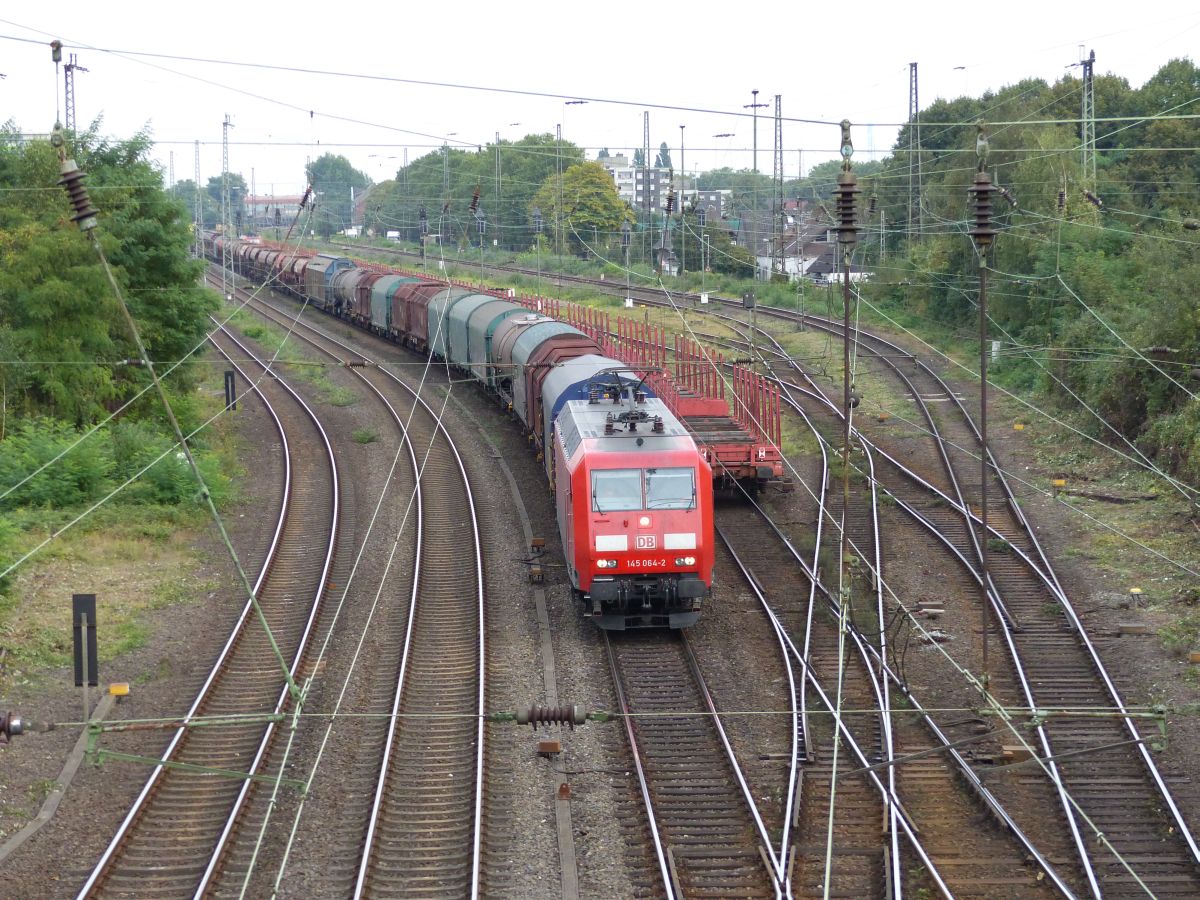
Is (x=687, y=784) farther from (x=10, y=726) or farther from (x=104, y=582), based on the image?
(x=104, y=582)

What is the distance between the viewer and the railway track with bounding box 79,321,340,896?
37.1 ft

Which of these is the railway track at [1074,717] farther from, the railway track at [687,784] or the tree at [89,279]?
the tree at [89,279]

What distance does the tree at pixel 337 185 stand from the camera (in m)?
140

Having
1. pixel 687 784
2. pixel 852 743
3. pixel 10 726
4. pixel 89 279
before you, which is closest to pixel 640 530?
pixel 852 743

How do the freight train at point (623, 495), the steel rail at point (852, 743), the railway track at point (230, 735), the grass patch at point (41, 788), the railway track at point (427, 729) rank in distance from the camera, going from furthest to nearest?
the freight train at point (623, 495), the grass patch at point (41, 788), the railway track at point (427, 729), the railway track at point (230, 735), the steel rail at point (852, 743)

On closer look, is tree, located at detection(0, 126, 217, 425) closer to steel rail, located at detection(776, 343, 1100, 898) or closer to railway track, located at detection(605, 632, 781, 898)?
railway track, located at detection(605, 632, 781, 898)

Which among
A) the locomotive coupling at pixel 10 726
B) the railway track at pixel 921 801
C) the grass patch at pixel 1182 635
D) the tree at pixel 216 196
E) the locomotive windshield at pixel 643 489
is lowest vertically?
the railway track at pixel 921 801

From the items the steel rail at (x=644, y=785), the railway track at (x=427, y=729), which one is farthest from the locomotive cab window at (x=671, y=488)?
the railway track at (x=427, y=729)

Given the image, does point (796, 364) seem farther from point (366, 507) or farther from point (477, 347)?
point (366, 507)

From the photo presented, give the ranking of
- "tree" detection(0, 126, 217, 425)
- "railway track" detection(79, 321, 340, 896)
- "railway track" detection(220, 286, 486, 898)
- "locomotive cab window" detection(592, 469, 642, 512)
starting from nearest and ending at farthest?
"railway track" detection(79, 321, 340, 896)
"railway track" detection(220, 286, 486, 898)
"locomotive cab window" detection(592, 469, 642, 512)
"tree" detection(0, 126, 217, 425)

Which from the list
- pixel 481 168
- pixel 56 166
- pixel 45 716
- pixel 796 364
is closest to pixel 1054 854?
pixel 45 716

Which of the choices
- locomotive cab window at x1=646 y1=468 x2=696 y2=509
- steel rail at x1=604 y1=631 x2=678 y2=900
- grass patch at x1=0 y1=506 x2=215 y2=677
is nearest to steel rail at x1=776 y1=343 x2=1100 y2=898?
steel rail at x1=604 y1=631 x2=678 y2=900

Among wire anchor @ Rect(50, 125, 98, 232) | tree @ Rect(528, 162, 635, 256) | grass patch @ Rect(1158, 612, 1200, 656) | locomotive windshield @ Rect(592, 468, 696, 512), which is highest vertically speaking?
tree @ Rect(528, 162, 635, 256)

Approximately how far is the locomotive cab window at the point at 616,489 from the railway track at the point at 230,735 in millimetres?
4319
